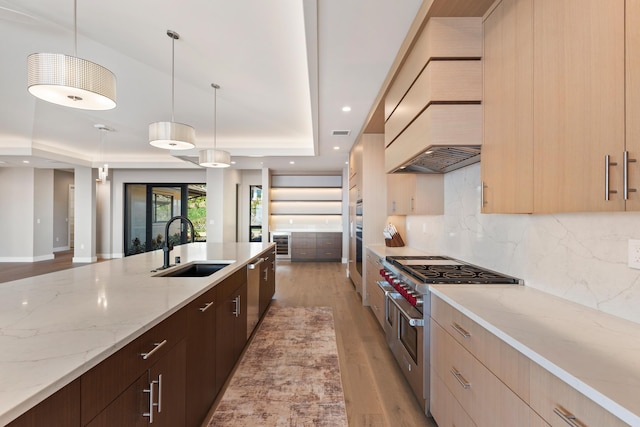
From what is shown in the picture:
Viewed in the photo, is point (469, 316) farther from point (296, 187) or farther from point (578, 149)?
point (296, 187)

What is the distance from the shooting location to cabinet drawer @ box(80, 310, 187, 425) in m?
0.88

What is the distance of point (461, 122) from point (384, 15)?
90 cm

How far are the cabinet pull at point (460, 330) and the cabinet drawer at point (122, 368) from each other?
137 cm

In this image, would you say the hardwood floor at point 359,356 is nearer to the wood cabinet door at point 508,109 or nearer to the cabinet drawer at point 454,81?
the wood cabinet door at point 508,109

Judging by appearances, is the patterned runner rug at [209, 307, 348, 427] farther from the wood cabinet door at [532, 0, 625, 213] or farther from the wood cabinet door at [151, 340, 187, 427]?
the wood cabinet door at [532, 0, 625, 213]

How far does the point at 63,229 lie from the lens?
9.87 metres

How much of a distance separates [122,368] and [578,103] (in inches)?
75.0

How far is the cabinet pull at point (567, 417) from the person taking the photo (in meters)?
0.82

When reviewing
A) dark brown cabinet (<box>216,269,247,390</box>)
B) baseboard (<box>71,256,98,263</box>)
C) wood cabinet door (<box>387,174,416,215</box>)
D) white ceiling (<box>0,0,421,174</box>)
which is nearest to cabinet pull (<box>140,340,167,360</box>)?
dark brown cabinet (<box>216,269,247,390</box>)

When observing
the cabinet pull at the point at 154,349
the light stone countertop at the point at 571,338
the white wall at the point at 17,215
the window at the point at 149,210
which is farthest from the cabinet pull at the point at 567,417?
the white wall at the point at 17,215

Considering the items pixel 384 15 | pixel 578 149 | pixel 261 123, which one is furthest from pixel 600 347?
pixel 261 123

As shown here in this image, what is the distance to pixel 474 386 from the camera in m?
1.34

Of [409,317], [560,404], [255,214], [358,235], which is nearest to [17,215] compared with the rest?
[255,214]

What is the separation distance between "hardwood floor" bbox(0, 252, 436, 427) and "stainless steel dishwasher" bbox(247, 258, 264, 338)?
3.02 ft
